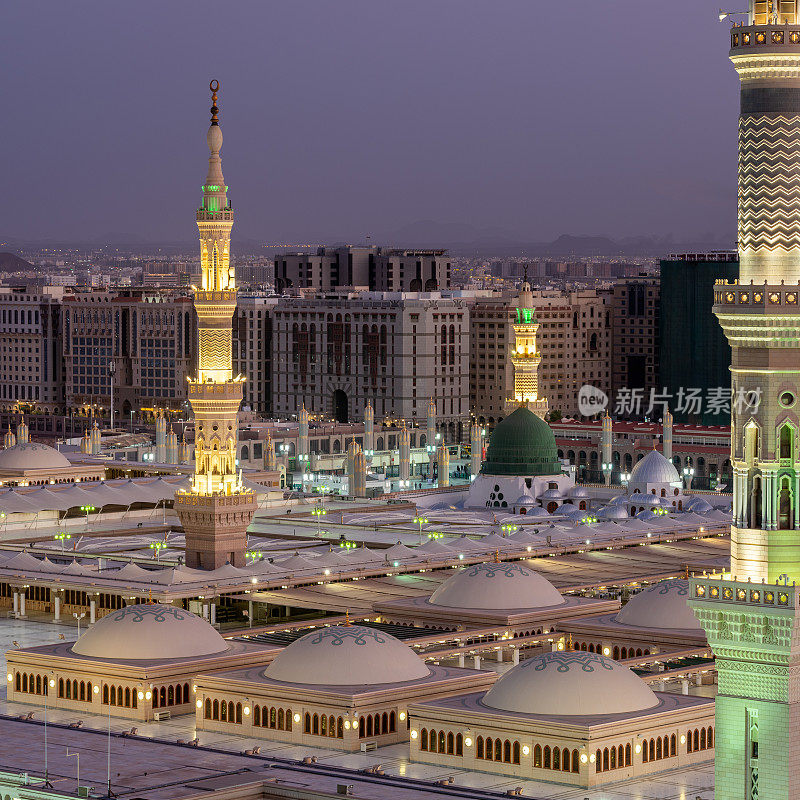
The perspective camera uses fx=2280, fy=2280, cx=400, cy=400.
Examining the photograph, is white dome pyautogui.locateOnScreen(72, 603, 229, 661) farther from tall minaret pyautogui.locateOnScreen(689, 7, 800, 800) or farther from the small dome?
the small dome

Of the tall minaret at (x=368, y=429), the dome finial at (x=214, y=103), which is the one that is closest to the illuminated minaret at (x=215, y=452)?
the dome finial at (x=214, y=103)

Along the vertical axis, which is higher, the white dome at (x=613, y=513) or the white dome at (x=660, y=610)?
the white dome at (x=613, y=513)

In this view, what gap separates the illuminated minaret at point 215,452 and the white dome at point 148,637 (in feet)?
48.1

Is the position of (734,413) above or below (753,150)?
below

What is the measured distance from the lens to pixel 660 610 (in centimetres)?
7175

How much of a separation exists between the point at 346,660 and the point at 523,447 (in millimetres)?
54195

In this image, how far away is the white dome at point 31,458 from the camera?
121938 mm

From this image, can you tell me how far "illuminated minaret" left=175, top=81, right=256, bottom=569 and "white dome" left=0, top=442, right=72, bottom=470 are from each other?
3909 cm

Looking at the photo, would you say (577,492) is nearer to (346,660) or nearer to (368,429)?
(368,429)

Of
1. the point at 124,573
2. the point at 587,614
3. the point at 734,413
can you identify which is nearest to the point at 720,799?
the point at 734,413

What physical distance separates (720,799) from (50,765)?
1734 centimetres

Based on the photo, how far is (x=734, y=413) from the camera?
4562cm

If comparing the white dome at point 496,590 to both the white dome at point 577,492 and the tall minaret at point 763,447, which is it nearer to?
the tall minaret at point 763,447

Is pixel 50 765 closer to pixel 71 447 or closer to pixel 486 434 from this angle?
pixel 71 447
